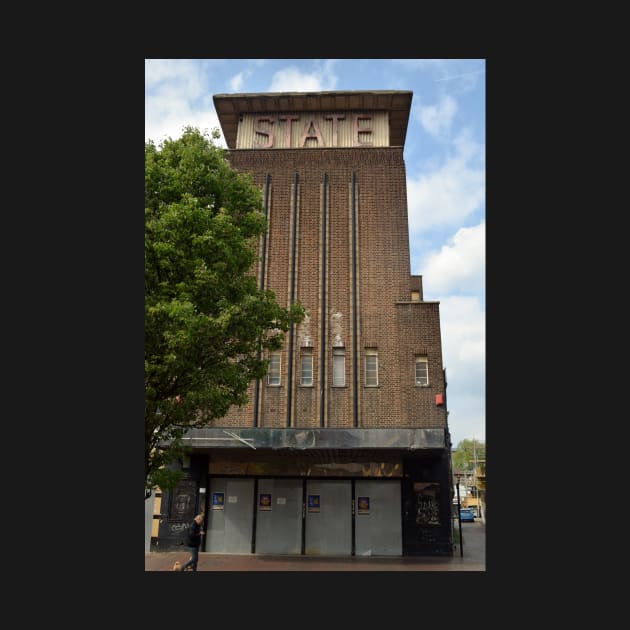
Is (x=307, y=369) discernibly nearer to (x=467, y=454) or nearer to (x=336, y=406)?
(x=336, y=406)

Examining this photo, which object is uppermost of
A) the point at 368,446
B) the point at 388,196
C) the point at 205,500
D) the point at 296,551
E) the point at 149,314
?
the point at 388,196

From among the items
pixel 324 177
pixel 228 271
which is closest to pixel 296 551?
pixel 228 271

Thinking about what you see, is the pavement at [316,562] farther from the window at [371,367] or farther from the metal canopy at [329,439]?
the window at [371,367]

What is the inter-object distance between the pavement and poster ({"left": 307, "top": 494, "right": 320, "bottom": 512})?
69.5 inches

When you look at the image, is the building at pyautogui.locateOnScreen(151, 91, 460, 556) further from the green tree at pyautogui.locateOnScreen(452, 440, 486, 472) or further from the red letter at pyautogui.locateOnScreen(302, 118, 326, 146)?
the green tree at pyautogui.locateOnScreen(452, 440, 486, 472)

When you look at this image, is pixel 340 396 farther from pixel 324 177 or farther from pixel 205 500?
pixel 324 177

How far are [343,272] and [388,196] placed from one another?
13.6 ft

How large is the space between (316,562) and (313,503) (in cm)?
281

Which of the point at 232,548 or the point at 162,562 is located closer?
the point at 162,562

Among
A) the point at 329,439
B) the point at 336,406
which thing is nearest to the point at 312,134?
the point at 336,406

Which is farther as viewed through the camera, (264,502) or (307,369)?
(307,369)

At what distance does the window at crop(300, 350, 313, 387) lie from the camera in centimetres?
2394

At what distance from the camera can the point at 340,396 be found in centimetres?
2356

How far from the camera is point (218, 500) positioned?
23188 mm
